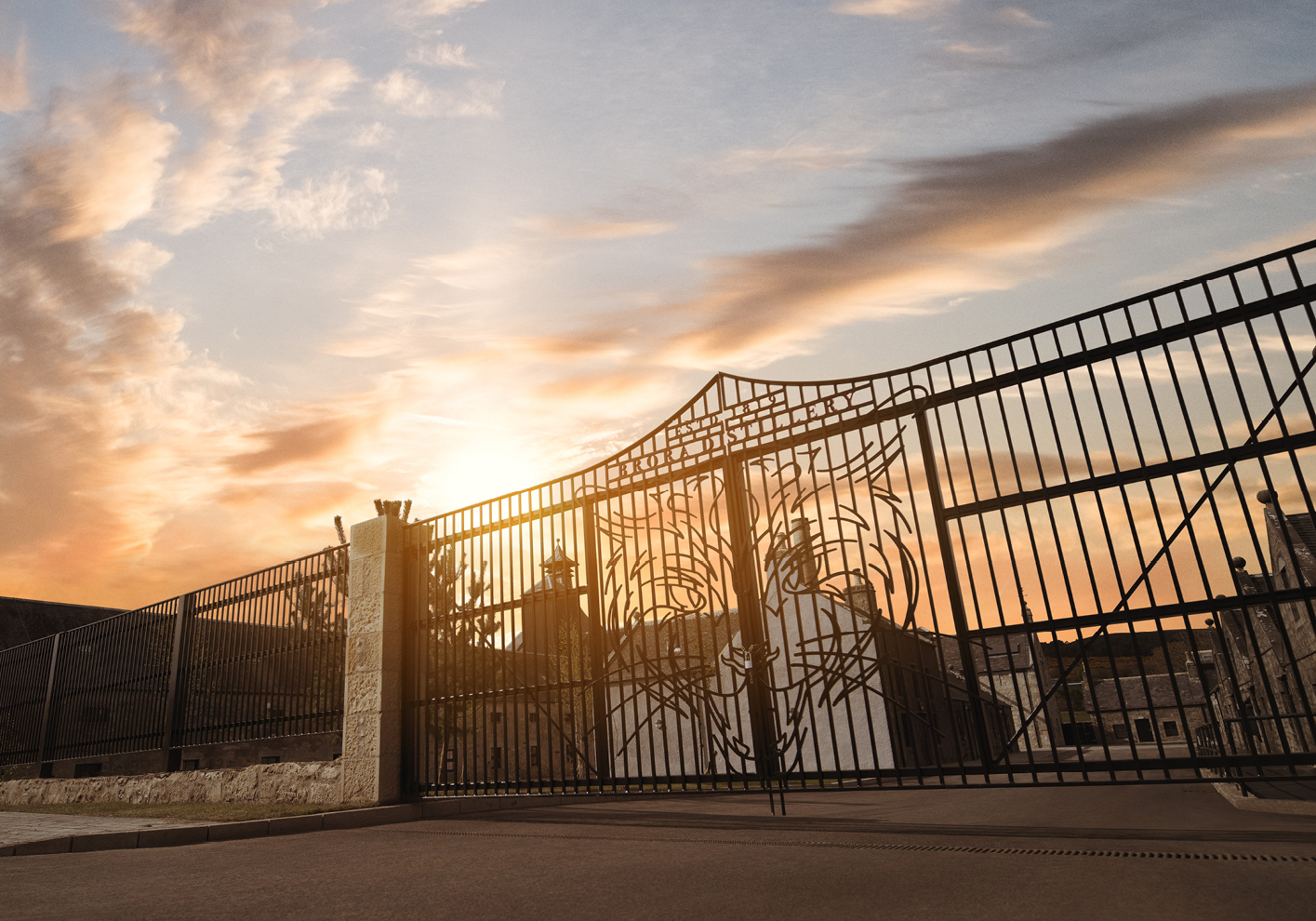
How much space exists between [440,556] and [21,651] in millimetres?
13066

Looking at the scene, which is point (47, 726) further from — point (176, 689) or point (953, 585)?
point (953, 585)

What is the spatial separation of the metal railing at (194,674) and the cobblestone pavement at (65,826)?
1730 mm

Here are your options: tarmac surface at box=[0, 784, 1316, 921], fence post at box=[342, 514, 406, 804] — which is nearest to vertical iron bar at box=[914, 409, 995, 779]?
tarmac surface at box=[0, 784, 1316, 921]

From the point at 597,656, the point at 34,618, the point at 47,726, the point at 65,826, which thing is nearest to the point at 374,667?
the point at 597,656

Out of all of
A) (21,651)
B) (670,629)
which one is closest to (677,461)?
(670,629)

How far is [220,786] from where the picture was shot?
32.9ft

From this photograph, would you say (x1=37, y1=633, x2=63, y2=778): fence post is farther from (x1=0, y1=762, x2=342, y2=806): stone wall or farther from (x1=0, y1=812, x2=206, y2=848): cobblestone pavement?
(x1=0, y1=812, x2=206, y2=848): cobblestone pavement

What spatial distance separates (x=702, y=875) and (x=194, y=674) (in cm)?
1005

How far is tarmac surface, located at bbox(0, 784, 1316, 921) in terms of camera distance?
10.4ft

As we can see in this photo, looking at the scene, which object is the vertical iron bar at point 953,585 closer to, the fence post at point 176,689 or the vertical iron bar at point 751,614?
the vertical iron bar at point 751,614

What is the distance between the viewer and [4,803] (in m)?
13.9

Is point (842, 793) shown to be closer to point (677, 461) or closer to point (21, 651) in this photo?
point (677, 461)

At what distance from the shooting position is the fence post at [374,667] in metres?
8.68

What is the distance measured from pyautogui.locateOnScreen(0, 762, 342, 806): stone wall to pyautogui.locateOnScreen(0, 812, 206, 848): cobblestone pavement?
1177 millimetres
